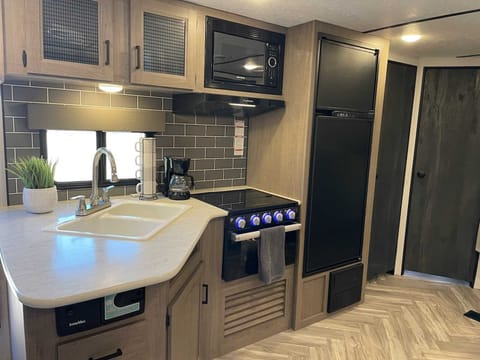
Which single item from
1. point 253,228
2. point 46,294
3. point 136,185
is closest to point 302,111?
point 253,228

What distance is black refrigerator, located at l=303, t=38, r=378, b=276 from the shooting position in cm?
234

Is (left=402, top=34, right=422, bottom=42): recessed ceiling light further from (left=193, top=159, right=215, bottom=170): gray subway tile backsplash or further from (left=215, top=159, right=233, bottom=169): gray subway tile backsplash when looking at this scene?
(left=193, top=159, right=215, bottom=170): gray subway tile backsplash

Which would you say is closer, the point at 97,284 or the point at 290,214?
the point at 97,284

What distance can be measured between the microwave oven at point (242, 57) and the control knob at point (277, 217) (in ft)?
2.72

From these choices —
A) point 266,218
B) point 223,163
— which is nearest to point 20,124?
point 223,163

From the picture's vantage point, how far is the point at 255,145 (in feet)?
9.08

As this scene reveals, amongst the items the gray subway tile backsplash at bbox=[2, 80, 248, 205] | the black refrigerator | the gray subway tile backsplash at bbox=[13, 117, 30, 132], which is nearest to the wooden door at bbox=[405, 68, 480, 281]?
the black refrigerator

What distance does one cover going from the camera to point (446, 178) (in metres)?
3.34

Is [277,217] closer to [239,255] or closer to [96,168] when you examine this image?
[239,255]

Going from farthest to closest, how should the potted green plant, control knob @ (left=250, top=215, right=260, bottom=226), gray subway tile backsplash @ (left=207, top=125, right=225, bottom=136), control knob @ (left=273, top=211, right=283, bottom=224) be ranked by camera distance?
gray subway tile backsplash @ (left=207, top=125, right=225, bottom=136), control knob @ (left=273, top=211, right=283, bottom=224), control knob @ (left=250, top=215, right=260, bottom=226), the potted green plant

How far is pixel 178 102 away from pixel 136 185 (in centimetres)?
63

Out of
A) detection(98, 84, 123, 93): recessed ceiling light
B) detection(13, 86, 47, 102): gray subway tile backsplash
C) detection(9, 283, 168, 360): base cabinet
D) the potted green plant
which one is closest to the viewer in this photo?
detection(9, 283, 168, 360): base cabinet

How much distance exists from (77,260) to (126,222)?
649mm

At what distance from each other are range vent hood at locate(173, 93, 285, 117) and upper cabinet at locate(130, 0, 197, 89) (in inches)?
5.1
